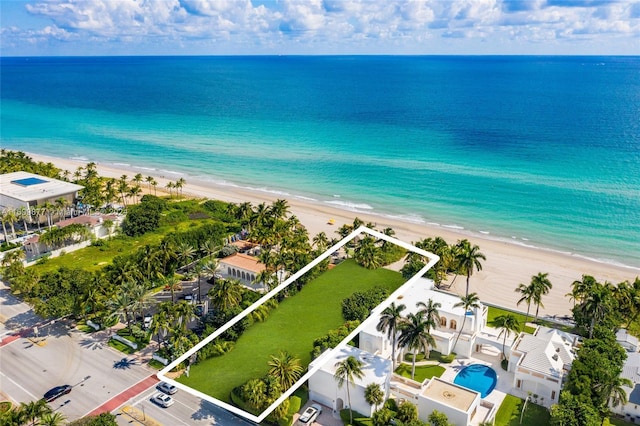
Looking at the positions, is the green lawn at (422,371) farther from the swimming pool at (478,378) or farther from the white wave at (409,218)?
the white wave at (409,218)

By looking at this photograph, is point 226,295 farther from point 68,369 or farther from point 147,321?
point 68,369

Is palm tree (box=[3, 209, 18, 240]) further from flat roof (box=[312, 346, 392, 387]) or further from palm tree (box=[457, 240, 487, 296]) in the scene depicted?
palm tree (box=[457, 240, 487, 296])

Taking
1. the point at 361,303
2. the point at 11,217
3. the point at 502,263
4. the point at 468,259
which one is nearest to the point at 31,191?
the point at 11,217

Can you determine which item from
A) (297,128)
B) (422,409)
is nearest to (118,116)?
(297,128)

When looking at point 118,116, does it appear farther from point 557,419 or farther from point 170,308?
point 557,419

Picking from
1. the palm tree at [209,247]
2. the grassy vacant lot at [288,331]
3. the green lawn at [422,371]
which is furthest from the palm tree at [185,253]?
the grassy vacant lot at [288,331]
